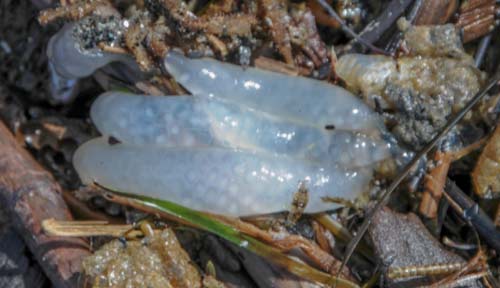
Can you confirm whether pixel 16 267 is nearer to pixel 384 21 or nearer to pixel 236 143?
pixel 236 143

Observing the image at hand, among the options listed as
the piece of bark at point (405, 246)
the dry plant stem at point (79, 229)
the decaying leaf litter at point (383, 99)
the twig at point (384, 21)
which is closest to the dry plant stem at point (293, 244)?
the decaying leaf litter at point (383, 99)

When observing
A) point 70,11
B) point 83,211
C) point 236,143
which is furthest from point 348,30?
point 83,211

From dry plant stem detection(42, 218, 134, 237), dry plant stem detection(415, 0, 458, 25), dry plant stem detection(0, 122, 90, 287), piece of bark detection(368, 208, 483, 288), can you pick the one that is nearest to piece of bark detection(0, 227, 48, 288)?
dry plant stem detection(0, 122, 90, 287)

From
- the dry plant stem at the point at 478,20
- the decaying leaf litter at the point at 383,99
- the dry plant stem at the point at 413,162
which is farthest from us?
the dry plant stem at the point at 478,20

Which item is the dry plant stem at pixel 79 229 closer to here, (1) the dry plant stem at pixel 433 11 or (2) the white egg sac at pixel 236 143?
(2) the white egg sac at pixel 236 143

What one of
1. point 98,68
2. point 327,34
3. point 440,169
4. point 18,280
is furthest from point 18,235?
point 440,169

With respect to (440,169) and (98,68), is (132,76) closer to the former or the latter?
(98,68)

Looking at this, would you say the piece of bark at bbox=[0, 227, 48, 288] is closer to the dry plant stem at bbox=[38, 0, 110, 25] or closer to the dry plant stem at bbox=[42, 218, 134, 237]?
the dry plant stem at bbox=[42, 218, 134, 237]
